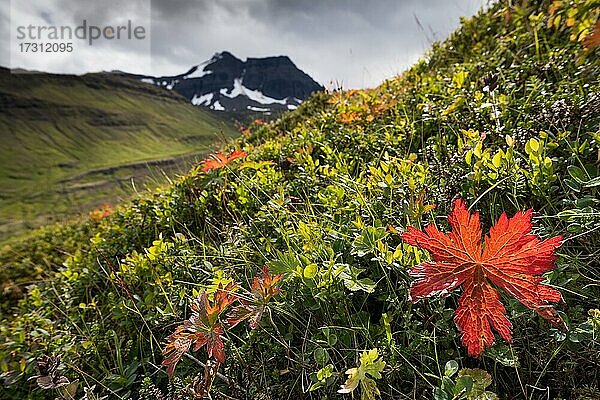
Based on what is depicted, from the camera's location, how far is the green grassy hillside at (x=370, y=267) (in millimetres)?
1312

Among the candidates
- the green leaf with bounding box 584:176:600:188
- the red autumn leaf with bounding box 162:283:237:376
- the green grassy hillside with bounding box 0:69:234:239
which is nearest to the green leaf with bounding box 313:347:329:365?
the red autumn leaf with bounding box 162:283:237:376

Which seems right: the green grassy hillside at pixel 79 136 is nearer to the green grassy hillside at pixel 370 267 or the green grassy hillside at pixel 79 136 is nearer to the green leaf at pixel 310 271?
the green grassy hillside at pixel 370 267

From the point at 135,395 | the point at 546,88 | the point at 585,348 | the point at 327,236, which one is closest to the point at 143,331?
the point at 135,395

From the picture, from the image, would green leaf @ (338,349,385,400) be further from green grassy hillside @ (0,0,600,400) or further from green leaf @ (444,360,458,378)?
green leaf @ (444,360,458,378)

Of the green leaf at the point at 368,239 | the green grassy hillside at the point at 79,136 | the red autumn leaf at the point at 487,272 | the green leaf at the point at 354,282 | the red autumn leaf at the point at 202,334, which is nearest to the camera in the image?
the red autumn leaf at the point at 487,272

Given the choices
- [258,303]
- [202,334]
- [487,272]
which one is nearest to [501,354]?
[487,272]

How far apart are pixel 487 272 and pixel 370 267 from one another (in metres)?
0.60

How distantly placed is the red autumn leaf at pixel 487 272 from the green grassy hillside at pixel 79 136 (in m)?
77.1

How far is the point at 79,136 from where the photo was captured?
414 ft

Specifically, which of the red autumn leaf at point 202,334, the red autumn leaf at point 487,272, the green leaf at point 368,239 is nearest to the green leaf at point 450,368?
the red autumn leaf at point 487,272

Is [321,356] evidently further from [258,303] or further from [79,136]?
[79,136]

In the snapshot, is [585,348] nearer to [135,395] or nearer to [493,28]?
[135,395]

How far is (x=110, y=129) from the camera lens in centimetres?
13412

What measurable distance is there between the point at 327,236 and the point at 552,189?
38.7 inches
